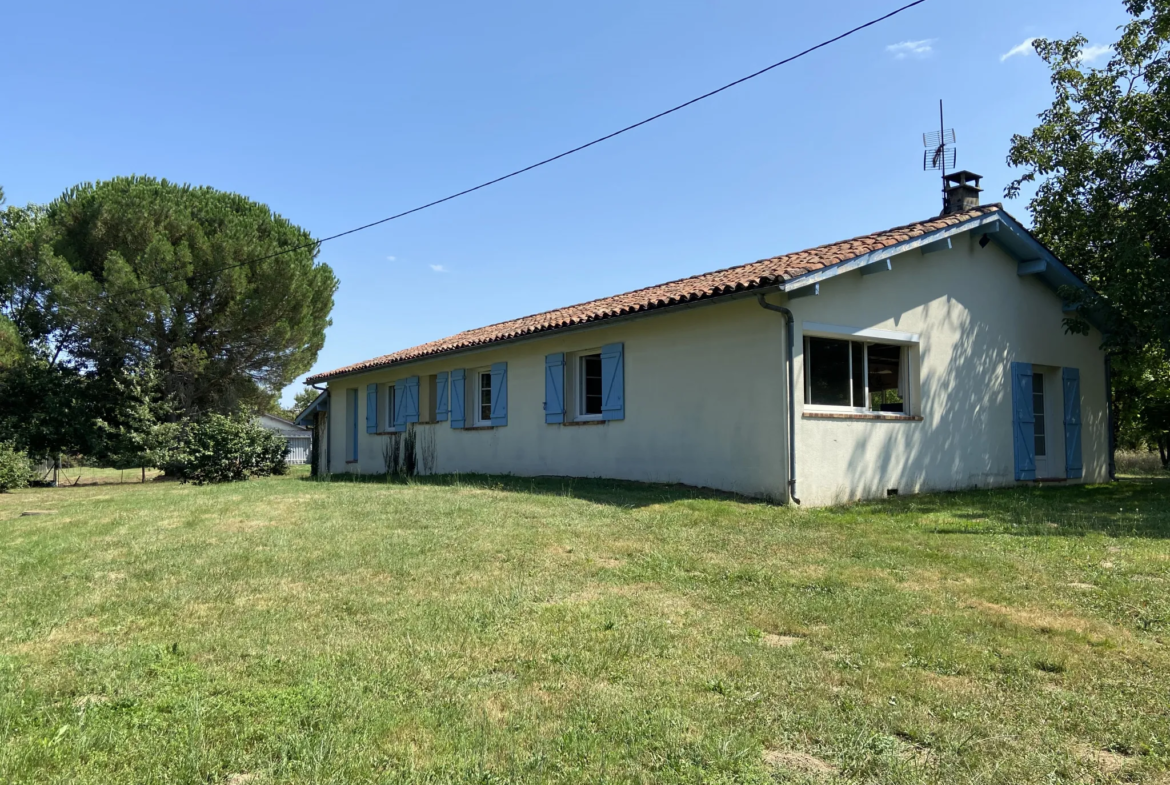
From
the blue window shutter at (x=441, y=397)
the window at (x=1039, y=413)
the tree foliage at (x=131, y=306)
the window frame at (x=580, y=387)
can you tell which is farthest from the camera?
the tree foliage at (x=131, y=306)

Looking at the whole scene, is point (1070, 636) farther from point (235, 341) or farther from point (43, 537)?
point (235, 341)

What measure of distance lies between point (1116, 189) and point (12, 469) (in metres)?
25.2

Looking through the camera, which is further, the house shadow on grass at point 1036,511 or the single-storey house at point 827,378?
the single-storey house at point 827,378

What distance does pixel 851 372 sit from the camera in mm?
10648

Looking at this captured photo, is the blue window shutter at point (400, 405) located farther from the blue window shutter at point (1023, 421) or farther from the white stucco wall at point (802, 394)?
the blue window shutter at point (1023, 421)

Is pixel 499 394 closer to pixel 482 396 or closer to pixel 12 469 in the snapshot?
pixel 482 396

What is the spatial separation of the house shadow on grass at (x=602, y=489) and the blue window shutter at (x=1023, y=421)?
5941 mm

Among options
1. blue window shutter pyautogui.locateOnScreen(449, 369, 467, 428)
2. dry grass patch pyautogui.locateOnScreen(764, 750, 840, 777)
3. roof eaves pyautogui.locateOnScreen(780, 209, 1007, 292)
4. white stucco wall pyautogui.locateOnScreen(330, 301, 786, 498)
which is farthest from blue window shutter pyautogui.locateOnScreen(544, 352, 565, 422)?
dry grass patch pyautogui.locateOnScreen(764, 750, 840, 777)

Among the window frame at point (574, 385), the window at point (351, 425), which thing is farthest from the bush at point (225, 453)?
the window frame at point (574, 385)

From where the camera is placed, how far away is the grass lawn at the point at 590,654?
279cm

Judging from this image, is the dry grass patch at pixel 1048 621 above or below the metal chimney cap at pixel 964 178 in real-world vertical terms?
below

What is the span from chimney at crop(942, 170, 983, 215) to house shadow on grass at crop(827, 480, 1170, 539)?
15.7 feet

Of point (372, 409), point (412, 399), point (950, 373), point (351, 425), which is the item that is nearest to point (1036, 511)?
point (950, 373)

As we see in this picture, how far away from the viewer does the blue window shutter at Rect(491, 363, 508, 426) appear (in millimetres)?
14531
